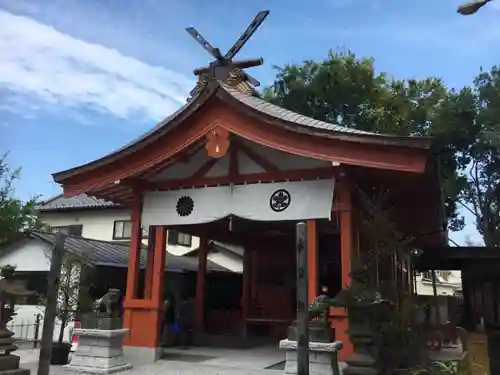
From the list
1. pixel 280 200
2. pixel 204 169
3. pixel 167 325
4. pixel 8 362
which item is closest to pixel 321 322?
pixel 280 200

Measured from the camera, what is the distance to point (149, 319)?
438 inches

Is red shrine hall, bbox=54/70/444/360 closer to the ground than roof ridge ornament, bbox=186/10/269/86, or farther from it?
closer to the ground

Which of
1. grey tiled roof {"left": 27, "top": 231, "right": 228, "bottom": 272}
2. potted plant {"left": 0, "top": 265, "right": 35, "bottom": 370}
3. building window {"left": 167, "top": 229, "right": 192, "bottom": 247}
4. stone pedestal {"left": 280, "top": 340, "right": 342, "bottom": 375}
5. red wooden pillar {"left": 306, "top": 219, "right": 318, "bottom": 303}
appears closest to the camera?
stone pedestal {"left": 280, "top": 340, "right": 342, "bottom": 375}

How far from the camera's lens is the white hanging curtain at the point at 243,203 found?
10.4 meters

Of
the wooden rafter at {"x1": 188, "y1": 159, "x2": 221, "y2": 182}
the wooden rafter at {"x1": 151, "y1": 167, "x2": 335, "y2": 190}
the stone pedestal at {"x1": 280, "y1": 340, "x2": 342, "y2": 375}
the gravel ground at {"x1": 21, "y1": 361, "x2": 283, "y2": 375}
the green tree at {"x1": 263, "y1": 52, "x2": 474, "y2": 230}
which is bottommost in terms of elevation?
the gravel ground at {"x1": 21, "y1": 361, "x2": 283, "y2": 375}

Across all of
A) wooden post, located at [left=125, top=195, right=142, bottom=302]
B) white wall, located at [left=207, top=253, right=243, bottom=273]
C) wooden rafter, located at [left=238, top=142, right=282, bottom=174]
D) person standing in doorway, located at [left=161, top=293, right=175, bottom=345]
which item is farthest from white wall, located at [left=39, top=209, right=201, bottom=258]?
wooden rafter, located at [left=238, top=142, right=282, bottom=174]

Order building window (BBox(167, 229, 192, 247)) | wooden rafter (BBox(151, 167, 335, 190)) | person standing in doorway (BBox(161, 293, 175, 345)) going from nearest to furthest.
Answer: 1. wooden rafter (BBox(151, 167, 335, 190))
2. person standing in doorway (BBox(161, 293, 175, 345))
3. building window (BBox(167, 229, 192, 247))

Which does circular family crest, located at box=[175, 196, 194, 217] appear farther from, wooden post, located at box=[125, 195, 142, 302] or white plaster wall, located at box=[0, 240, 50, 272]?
white plaster wall, located at box=[0, 240, 50, 272]

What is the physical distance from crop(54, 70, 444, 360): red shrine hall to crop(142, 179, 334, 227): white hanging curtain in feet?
0.08

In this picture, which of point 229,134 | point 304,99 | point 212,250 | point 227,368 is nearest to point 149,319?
point 227,368

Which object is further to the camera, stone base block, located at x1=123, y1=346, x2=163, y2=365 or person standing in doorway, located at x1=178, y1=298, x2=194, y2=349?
person standing in doorway, located at x1=178, y1=298, x2=194, y2=349

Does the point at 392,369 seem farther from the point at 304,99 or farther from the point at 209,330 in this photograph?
the point at 304,99

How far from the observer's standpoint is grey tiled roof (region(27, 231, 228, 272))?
17100mm

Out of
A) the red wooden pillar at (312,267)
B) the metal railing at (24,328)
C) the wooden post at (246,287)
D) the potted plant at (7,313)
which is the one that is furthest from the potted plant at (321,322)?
the metal railing at (24,328)
